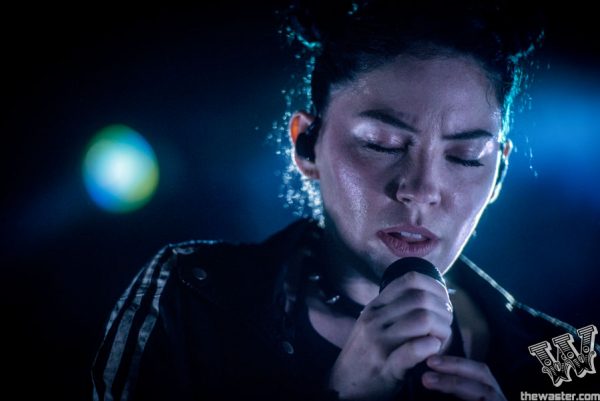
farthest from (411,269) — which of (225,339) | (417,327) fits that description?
(225,339)

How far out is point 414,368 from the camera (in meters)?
1.00

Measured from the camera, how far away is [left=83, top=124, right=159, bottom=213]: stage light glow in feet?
9.78

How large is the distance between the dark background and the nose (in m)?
1.56

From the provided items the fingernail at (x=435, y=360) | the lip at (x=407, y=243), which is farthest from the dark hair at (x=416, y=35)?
the fingernail at (x=435, y=360)

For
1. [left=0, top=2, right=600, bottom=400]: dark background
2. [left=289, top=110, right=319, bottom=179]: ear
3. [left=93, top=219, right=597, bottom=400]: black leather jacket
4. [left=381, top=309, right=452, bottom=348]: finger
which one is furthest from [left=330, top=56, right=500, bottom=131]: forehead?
[left=0, top=2, right=600, bottom=400]: dark background

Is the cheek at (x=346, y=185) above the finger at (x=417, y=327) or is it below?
above

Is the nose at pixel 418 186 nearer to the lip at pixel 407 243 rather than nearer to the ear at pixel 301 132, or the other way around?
the lip at pixel 407 243

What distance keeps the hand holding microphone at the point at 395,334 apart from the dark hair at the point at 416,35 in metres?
0.97

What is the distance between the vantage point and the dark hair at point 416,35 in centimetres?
154

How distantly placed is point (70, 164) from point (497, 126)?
10.1ft

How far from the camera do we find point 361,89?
1.54 meters

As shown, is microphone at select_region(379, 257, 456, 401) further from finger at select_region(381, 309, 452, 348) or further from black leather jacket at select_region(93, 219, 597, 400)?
black leather jacket at select_region(93, 219, 597, 400)

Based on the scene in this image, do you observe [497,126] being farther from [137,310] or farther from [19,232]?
[19,232]

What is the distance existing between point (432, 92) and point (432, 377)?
104 cm
